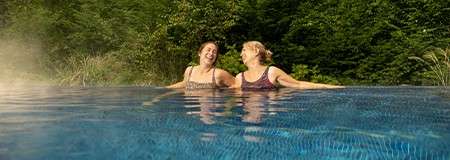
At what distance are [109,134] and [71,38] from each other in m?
11.6

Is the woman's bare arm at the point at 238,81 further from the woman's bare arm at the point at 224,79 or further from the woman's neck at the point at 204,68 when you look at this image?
the woman's neck at the point at 204,68

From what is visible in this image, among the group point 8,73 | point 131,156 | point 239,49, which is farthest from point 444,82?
point 8,73

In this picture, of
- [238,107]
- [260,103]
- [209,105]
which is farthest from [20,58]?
[238,107]

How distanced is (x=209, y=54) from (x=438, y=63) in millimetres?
5124

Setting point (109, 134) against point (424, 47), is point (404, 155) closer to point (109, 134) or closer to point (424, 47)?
point (109, 134)

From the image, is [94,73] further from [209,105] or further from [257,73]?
[209,105]

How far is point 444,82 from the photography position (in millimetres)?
9930

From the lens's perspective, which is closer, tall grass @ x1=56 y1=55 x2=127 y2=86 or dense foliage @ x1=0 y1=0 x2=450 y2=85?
dense foliage @ x1=0 y1=0 x2=450 y2=85

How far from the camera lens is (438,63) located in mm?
10398

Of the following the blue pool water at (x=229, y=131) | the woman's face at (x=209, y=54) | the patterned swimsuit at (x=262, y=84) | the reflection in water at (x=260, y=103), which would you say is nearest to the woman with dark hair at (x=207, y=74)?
the woman's face at (x=209, y=54)

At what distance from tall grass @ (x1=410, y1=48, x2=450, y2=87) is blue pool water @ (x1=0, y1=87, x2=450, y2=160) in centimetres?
510

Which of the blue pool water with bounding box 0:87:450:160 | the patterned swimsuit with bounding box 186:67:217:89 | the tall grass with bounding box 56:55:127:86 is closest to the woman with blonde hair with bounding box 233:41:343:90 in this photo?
the patterned swimsuit with bounding box 186:67:217:89

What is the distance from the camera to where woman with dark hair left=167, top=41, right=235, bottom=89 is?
23.9 ft

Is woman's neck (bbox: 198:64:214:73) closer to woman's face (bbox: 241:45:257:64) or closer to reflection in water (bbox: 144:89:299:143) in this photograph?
reflection in water (bbox: 144:89:299:143)
